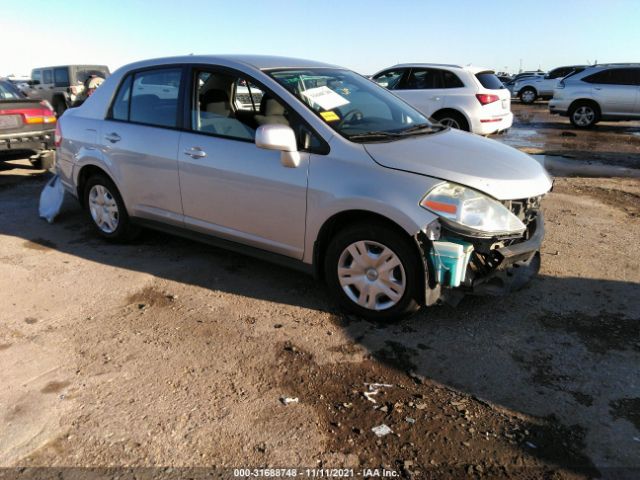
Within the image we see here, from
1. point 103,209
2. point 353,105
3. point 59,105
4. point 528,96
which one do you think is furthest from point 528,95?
point 103,209

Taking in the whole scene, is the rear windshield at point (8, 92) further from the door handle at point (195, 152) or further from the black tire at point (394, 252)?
the black tire at point (394, 252)

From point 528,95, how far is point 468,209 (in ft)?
89.4

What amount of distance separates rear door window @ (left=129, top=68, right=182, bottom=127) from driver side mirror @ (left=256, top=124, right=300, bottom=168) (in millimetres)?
1243

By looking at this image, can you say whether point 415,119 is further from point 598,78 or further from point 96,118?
point 598,78

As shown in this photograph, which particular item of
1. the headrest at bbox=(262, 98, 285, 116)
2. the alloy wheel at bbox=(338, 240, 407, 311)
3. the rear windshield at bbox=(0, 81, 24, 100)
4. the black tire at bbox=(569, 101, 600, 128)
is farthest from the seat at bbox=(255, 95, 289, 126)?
the black tire at bbox=(569, 101, 600, 128)

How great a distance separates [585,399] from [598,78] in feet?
48.0

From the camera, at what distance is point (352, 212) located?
3443 millimetres

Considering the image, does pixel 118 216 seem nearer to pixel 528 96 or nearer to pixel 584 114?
pixel 584 114

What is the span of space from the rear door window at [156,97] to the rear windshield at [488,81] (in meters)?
7.31

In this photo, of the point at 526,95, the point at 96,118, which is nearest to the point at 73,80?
the point at 96,118

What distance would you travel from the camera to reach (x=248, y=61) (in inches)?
162

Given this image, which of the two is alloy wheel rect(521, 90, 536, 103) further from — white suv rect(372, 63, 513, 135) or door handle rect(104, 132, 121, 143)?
door handle rect(104, 132, 121, 143)

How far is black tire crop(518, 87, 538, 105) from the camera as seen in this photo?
27.2m

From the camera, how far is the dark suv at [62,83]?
16844 mm
